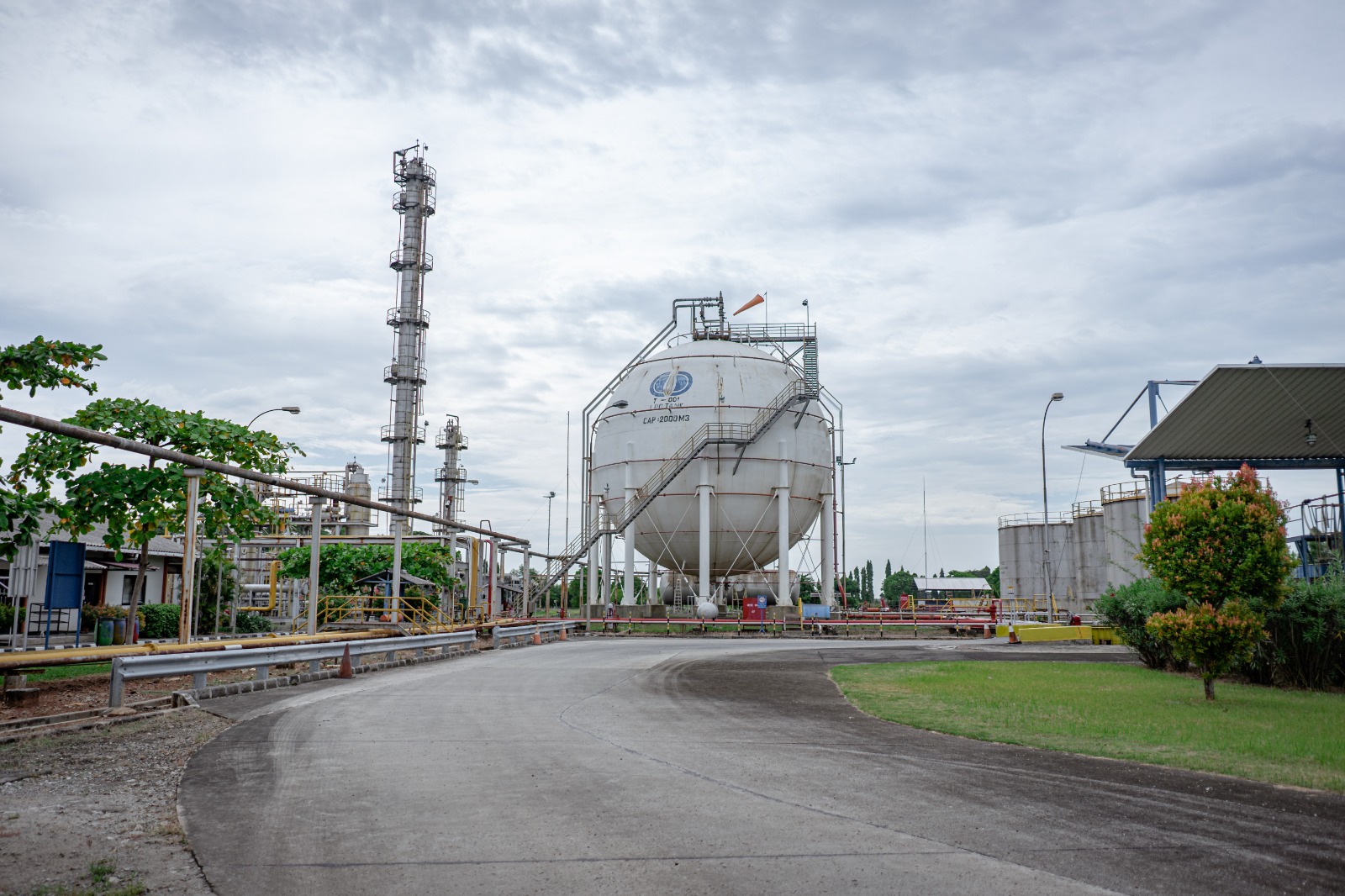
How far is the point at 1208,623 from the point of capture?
13203 millimetres

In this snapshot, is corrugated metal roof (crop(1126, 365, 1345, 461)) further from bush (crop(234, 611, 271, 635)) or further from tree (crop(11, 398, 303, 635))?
bush (crop(234, 611, 271, 635))

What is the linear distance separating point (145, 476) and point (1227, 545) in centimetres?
1639

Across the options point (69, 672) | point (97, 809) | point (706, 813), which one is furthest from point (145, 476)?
point (706, 813)

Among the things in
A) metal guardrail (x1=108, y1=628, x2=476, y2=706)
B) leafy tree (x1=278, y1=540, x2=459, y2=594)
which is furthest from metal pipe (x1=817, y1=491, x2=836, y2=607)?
metal guardrail (x1=108, y1=628, x2=476, y2=706)

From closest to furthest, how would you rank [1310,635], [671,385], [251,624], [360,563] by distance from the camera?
[1310,635] → [360,563] → [251,624] → [671,385]

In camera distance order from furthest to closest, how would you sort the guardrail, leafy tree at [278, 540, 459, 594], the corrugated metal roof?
1. leafy tree at [278, 540, 459, 594]
2. the guardrail
3. the corrugated metal roof

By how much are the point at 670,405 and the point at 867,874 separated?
35.2 m

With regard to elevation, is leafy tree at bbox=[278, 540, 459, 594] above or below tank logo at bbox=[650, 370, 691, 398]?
below

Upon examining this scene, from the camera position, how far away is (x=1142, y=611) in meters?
19.6

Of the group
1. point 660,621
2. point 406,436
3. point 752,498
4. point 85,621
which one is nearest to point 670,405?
point 752,498

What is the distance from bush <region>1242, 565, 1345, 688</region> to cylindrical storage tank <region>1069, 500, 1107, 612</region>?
4725 centimetres

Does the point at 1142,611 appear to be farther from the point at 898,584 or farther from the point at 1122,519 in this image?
the point at 898,584

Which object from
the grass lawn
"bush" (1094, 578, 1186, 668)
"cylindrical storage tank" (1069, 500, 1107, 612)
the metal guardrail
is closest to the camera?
the grass lawn

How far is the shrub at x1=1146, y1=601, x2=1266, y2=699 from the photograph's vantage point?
519 inches
